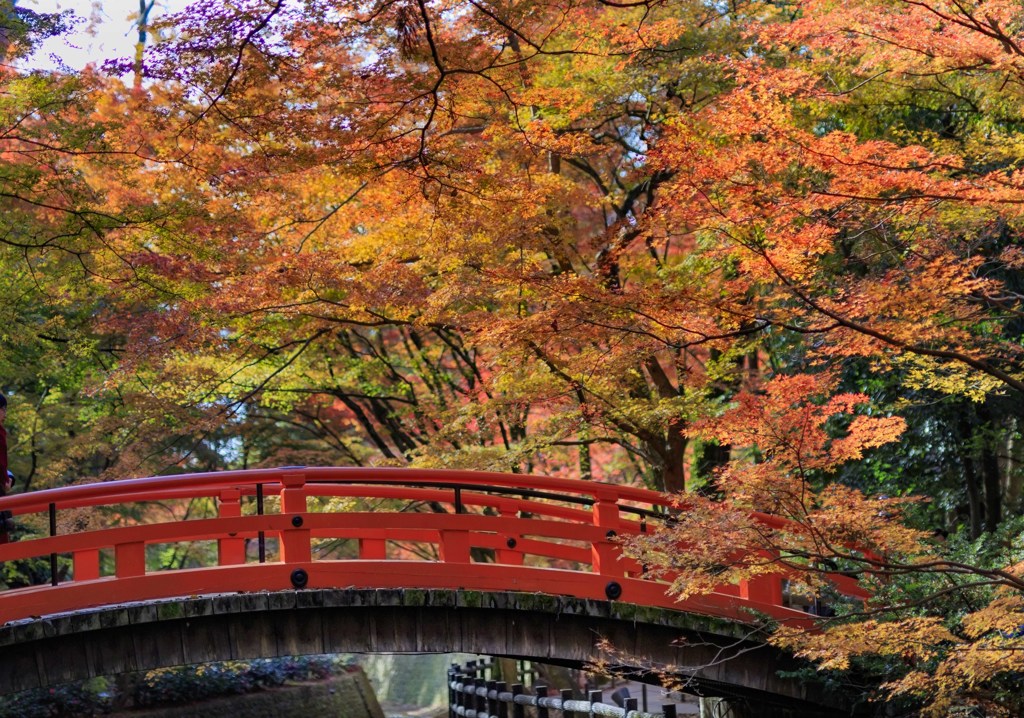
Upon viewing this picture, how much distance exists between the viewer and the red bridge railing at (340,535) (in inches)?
296

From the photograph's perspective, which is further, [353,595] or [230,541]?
[230,541]

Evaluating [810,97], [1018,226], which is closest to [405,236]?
[810,97]

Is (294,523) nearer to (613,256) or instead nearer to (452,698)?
(613,256)

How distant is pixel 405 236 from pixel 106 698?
9.34 meters

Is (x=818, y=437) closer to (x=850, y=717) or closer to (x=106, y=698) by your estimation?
(x=850, y=717)

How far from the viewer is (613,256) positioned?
1060cm

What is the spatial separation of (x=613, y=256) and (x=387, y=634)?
174 inches

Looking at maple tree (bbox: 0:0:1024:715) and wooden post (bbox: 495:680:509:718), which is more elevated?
maple tree (bbox: 0:0:1024:715)

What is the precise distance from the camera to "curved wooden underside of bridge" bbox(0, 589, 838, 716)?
7496 millimetres

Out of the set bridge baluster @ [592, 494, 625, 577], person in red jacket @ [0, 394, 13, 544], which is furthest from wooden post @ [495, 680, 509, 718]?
person in red jacket @ [0, 394, 13, 544]

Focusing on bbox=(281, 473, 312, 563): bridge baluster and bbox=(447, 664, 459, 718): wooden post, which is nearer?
bbox=(281, 473, 312, 563): bridge baluster

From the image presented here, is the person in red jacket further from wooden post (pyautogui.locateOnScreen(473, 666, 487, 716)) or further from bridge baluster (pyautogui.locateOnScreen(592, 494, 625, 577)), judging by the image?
wooden post (pyautogui.locateOnScreen(473, 666, 487, 716))

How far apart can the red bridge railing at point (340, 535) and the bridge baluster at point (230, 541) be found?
0.01 meters

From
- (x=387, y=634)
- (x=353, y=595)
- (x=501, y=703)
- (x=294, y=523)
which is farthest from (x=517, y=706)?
(x=294, y=523)
